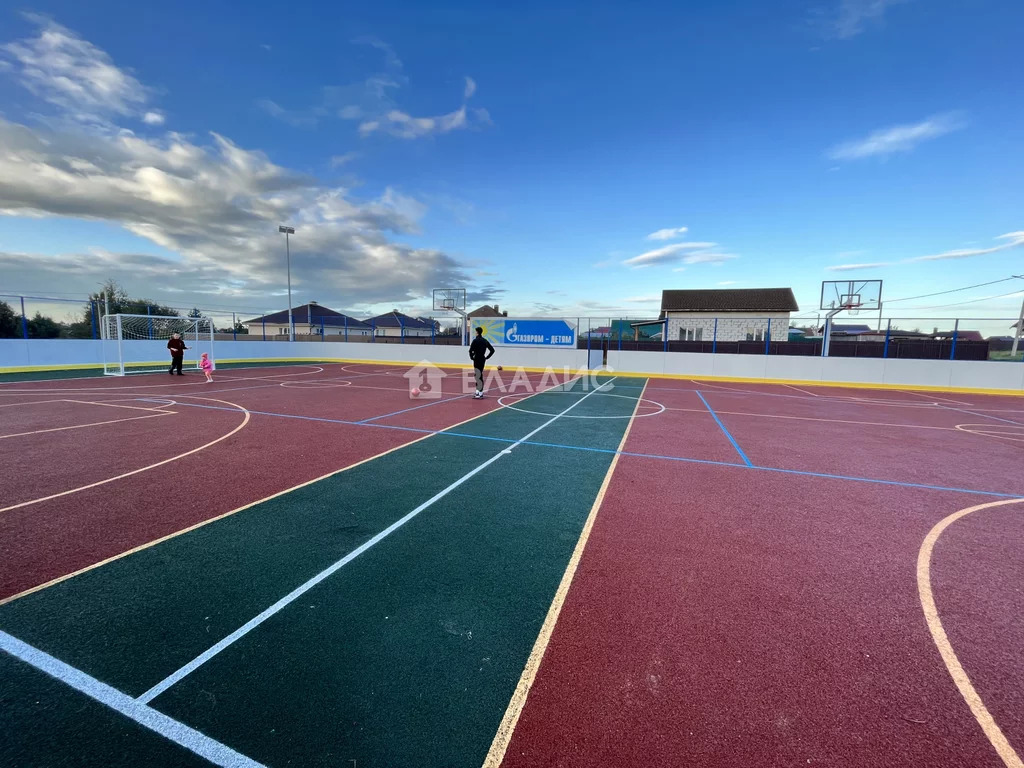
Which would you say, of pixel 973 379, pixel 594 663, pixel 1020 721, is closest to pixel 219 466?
pixel 594 663

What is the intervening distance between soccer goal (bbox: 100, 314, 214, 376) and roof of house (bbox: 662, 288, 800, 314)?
35180 mm

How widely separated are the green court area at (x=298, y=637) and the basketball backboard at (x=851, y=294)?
23304mm

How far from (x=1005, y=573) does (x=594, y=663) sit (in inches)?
160

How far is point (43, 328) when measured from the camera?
18969 millimetres

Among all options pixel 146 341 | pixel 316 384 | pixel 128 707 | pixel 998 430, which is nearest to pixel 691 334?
pixel 998 430

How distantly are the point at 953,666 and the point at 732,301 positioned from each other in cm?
4438

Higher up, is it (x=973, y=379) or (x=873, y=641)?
(x=973, y=379)

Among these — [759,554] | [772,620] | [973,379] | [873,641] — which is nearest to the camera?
[873,641]

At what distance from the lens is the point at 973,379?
54.0ft

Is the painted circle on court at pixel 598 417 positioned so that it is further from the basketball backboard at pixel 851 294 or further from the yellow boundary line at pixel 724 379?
the basketball backboard at pixel 851 294

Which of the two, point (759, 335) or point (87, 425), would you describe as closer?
point (87, 425)

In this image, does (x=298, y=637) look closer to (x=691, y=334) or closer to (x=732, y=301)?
(x=691, y=334)

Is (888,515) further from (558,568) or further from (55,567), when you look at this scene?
(55,567)

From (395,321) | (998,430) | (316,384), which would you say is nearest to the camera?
(998,430)
